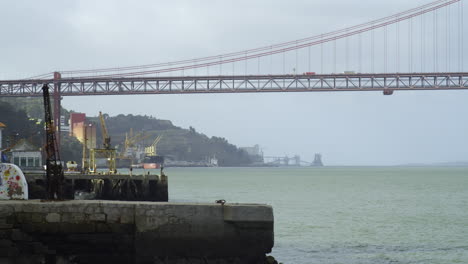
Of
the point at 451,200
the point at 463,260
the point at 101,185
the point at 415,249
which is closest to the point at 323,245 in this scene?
the point at 415,249

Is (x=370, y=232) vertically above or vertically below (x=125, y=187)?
below

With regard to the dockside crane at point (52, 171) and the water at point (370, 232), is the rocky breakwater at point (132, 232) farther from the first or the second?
the water at point (370, 232)

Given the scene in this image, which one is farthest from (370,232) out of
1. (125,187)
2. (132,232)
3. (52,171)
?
(132,232)

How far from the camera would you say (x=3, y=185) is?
13.8 metres

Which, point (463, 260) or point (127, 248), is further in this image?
point (463, 260)

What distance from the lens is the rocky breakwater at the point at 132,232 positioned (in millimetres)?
12070

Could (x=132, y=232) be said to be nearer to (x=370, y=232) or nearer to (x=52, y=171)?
(x=52, y=171)

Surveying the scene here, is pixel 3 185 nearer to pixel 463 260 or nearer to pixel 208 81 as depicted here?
pixel 463 260

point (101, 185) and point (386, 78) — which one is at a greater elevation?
point (386, 78)

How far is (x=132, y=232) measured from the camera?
1221 centimetres

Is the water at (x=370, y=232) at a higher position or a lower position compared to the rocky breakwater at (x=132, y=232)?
lower

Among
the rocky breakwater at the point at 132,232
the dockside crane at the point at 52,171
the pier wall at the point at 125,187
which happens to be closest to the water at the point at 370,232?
the pier wall at the point at 125,187

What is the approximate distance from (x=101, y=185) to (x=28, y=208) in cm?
2392

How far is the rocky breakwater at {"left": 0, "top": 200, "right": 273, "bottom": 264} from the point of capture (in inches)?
475
